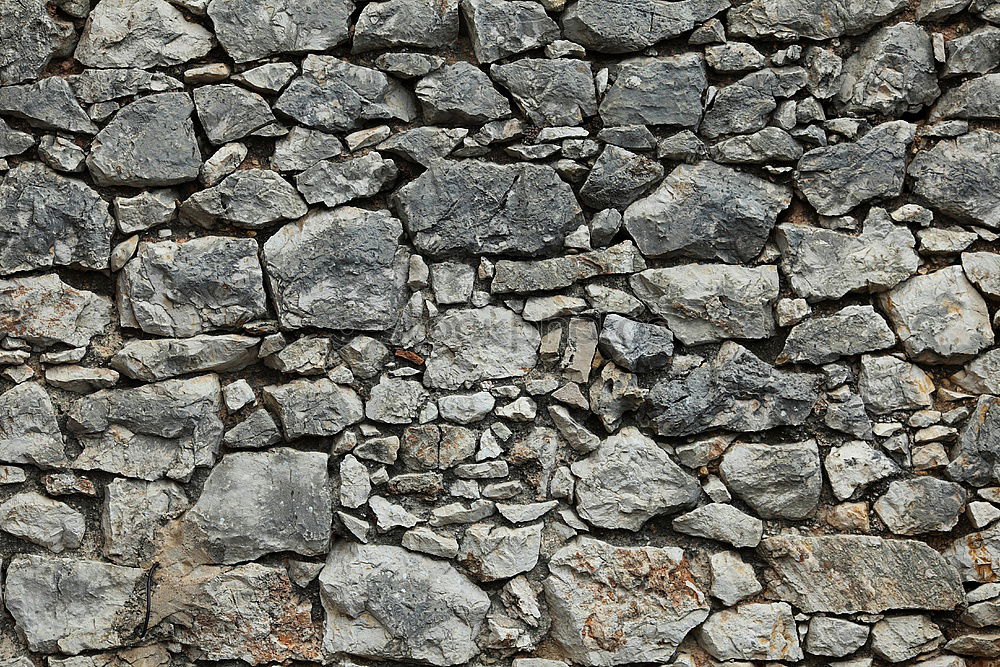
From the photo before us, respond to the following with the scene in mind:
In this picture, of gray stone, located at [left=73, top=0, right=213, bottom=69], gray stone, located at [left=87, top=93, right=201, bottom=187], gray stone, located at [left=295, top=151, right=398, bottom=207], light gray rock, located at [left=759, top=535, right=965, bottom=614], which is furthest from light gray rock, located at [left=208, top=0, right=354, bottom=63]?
light gray rock, located at [left=759, top=535, right=965, bottom=614]

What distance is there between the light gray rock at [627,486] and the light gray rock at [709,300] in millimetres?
409

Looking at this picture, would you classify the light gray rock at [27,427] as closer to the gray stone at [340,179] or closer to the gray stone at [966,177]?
the gray stone at [340,179]

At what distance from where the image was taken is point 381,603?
266 centimetres

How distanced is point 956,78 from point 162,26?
2590mm

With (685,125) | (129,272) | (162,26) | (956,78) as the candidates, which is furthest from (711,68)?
(129,272)

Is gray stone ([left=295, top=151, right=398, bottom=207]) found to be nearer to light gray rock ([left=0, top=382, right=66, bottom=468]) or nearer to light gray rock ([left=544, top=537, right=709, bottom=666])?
light gray rock ([left=0, top=382, right=66, bottom=468])

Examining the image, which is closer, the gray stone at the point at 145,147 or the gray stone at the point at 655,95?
the gray stone at the point at 145,147

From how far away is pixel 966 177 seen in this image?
2.83m

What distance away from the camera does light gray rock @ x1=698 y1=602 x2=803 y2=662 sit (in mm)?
2719

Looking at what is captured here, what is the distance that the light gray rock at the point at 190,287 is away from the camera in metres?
2.66

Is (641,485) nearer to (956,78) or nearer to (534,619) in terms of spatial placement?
(534,619)

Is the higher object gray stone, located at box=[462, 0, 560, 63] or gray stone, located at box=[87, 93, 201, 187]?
gray stone, located at box=[462, 0, 560, 63]

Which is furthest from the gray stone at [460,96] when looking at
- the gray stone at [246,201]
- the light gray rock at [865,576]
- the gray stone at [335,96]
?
the light gray rock at [865,576]

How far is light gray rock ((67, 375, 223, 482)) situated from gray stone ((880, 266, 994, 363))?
7.35 feet
